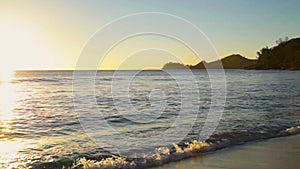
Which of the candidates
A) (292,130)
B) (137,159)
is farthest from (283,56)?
(137,159)

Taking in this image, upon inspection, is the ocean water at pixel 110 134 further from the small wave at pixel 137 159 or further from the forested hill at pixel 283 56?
the forested hill at pixel 283 56

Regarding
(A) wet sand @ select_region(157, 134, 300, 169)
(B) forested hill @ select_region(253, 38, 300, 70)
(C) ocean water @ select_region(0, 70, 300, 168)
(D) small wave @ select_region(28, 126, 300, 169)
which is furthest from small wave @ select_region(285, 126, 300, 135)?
(B) forested hill @ select_region(253, 38, 300, 70)

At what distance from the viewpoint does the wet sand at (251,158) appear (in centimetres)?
998

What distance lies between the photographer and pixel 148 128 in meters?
16.8

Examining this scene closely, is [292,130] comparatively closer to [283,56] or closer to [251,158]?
[251,158]

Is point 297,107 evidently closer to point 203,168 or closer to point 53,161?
point 203,168

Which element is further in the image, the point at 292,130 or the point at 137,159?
the point at 292,130

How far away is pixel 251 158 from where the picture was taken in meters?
10.9

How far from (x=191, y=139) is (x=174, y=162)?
3.59 metres

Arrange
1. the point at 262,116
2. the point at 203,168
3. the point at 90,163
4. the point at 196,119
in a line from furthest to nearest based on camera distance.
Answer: the point at 262,116
the point at 196,119
the point at 90,163
the point at 203,168

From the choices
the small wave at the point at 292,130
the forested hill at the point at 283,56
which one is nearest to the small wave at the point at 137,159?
the small wave at the point at 292,130

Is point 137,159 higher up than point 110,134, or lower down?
lower down

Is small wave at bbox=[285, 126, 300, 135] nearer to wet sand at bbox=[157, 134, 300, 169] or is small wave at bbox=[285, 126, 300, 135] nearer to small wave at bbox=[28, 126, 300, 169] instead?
wet sand at bbox=[157, 134, 300, 169]

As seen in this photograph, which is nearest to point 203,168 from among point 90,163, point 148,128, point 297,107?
point 90,163
